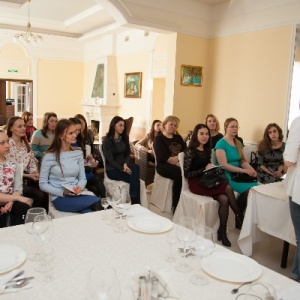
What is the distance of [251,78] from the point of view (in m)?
5.61

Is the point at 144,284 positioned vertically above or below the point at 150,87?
below

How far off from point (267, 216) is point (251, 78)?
3.19 meters

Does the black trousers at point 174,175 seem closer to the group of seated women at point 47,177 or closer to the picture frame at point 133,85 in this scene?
the group of seated women at point 47,177

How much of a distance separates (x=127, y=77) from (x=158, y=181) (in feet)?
17.9

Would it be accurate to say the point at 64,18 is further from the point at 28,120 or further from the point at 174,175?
the point at 174,175

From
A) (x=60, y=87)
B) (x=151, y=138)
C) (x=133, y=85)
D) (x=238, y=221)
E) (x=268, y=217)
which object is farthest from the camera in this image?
(x=60, y=87)

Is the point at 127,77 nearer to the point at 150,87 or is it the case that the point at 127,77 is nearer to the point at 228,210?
the point at 150,87

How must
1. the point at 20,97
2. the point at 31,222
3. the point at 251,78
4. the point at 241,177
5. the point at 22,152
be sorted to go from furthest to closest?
the point at 20,97
the point at 251,78
the point at 241,177
the point at 22,152
the point at 31,222

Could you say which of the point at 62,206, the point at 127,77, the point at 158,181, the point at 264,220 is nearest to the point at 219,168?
the point at 264,220

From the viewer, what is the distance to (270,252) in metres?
3.51

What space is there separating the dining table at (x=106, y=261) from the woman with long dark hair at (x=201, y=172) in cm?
198

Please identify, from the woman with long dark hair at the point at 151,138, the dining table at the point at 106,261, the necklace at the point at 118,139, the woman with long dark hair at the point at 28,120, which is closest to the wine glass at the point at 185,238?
the dining table at the point at 106,261

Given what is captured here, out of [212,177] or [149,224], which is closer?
[149,224]

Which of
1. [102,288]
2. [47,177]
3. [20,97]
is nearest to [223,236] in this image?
[47,177]
